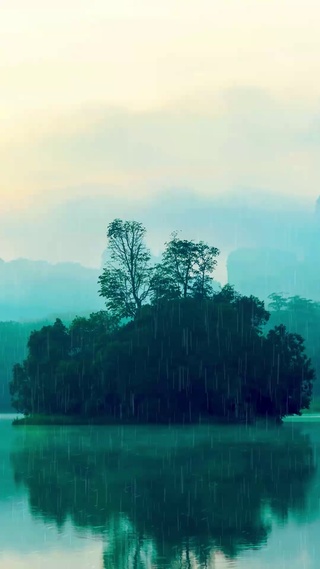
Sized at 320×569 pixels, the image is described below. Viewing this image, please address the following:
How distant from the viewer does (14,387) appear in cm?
9519

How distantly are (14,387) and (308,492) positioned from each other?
6895cm

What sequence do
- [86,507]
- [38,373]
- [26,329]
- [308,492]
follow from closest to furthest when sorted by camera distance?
[86,507], [308,492], [38,373], [26,329]

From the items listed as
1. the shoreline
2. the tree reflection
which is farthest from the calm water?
the shoreline

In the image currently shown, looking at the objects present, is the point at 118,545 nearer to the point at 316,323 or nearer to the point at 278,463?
the point at 278,463

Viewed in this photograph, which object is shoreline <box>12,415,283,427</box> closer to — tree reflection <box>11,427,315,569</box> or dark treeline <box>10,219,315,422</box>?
dark treeline <box>10,219,315,422</box>

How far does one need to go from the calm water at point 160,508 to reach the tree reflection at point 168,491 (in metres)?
0.03

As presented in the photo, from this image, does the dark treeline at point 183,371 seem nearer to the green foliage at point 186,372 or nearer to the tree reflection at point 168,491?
the green foliage at point 186,372

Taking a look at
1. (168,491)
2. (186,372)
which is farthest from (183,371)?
(168,491)

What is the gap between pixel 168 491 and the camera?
28766 mm

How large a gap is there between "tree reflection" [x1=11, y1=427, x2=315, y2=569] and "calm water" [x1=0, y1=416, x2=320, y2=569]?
0.09 ft

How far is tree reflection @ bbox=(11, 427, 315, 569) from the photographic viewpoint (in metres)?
19.7

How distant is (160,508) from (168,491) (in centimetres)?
398

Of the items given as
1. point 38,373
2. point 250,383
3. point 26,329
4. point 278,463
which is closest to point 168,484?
point 278,463

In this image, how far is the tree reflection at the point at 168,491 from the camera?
776 inches
